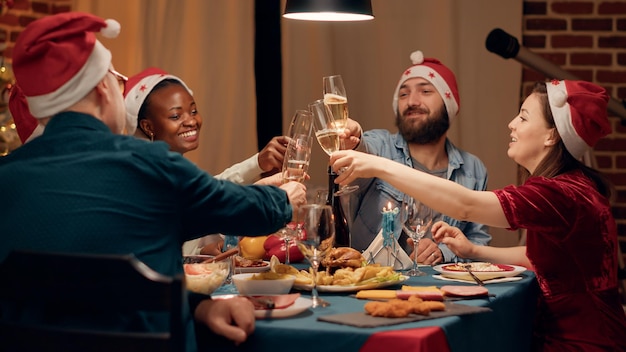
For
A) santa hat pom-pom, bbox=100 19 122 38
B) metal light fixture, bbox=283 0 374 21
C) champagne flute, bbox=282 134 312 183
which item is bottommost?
champagne flute, bbox=282 134 312 183

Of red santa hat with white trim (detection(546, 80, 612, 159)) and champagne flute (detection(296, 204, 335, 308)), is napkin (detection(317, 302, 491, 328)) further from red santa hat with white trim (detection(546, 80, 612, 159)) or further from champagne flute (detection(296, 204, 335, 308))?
red santa hat with white trim (detection(546, 80, 612, 159))

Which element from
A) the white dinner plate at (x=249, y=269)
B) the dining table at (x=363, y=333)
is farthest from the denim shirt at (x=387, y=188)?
the dining table at (x=363, y=333)

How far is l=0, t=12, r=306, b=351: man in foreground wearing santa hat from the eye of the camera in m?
1.72

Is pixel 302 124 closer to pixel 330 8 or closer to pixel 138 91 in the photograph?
pixel 330 8

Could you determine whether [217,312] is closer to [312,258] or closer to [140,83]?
[312,258]

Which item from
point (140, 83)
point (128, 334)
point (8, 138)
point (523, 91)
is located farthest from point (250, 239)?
point (523, 91)

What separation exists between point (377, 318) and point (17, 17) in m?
3.29

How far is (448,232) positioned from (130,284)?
62.5 inches

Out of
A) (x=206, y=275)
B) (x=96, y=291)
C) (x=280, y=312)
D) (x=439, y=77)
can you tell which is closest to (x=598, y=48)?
(x=439, y=77)

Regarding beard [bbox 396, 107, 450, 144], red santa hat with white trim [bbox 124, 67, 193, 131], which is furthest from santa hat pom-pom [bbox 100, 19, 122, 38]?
beard [bbox 396, 107, 450, 144]

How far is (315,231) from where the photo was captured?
6.87ft

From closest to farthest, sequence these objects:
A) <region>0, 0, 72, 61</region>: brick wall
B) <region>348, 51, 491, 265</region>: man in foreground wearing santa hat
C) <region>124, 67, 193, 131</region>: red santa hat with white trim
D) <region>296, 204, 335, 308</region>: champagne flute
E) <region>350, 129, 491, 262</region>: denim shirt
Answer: <region>296, 204, 335, 308</region>: champagne flute < <region>124, 67, 193, 131</region>: red santa hat with white trim < <region>350, 129, 491, 262</region>: denim shirt < <region>348, 51, 491, 265</region>: man in foreground wearing santa hat < <region>0, 0, 72, 61</region>: brick wall

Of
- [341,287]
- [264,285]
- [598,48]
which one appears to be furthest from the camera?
[598,48]

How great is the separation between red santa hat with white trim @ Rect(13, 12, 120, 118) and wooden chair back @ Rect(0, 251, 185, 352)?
414 millimetres
